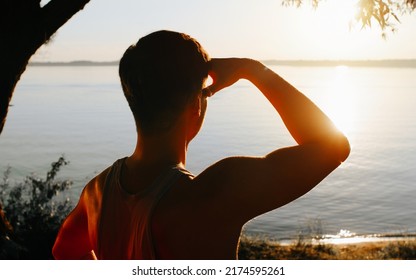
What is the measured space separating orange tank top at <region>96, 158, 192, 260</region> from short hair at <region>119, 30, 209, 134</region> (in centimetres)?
14

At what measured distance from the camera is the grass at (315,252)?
380 inches

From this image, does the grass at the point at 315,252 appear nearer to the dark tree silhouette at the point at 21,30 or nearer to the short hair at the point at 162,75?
the dark tree silhouette at the point at 21,30

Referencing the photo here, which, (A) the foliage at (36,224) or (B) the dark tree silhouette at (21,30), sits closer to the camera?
(B) the dark tree silhouette at (21,30)

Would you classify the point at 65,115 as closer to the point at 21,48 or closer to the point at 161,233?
the point at 21,48

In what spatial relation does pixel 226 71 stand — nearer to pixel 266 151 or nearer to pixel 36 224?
pixel 36 224

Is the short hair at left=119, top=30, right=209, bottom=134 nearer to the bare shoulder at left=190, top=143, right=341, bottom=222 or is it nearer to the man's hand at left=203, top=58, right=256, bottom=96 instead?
the man's hand at left=203, top=58, right=256, bottom=96

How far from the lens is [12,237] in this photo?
7.00 meters

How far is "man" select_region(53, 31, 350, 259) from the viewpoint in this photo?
132 cm

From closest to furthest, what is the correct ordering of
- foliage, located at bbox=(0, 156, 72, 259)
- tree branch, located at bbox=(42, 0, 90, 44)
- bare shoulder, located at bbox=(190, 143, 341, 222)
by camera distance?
bare shoulder, located at bbox=(190, 143, 341, 222)
tree branch, located at bbox=(42, 0, 90, 44)
foliage, located at bbox=(0, 156, 72, 259)

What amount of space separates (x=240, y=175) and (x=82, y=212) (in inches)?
23.5

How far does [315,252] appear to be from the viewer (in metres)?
10.2

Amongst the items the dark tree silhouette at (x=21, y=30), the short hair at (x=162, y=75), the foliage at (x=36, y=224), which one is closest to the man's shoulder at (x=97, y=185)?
the short hair at (x=162, y=75)

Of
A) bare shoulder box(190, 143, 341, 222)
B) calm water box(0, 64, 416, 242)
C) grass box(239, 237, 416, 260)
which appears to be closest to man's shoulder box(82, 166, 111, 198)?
bare shoulder box(190, 143, 341, 222)

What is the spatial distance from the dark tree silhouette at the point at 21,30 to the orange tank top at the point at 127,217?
460 centimetres
